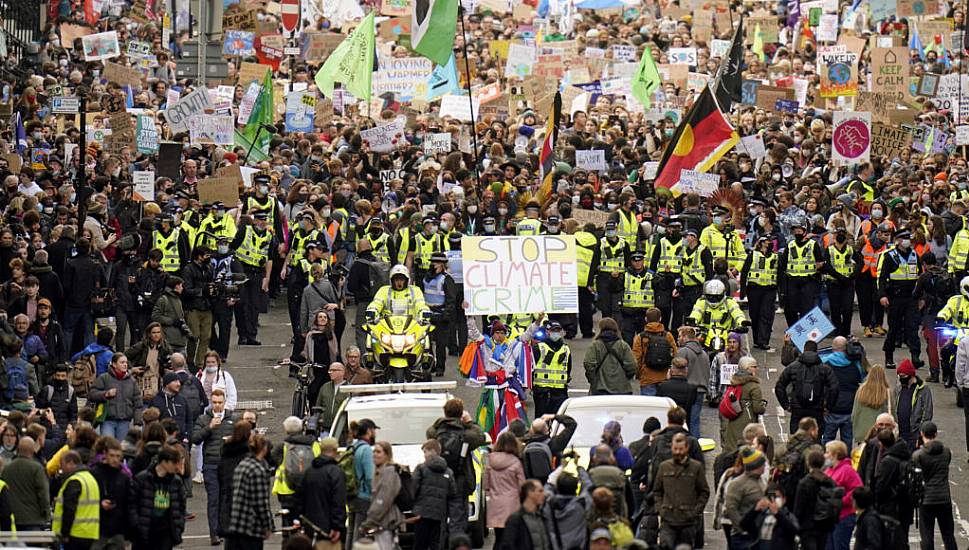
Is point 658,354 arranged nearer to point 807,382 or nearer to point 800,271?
point 807,382

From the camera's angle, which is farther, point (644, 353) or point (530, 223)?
point (530, 223)

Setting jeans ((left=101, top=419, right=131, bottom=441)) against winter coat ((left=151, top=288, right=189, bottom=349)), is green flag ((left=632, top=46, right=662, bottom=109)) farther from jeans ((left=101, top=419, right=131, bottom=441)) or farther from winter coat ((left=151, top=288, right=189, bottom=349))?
jeans ((left=101, top=419, right=131, bottom=441))

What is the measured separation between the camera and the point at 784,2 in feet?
200

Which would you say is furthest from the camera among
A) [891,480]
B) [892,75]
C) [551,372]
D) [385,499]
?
[892,75]

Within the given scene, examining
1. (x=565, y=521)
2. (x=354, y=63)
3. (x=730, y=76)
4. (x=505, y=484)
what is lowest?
(x=505, y=484)

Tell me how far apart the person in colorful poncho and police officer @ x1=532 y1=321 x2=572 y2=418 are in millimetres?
89

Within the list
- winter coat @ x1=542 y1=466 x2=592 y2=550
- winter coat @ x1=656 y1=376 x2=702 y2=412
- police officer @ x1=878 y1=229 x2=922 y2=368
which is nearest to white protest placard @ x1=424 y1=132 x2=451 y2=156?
police officer @ x1=878 y1=229 x2=922 y2=368

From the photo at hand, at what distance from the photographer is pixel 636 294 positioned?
28641mm

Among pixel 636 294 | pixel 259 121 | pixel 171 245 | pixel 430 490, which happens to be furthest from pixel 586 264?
pixel 430 490

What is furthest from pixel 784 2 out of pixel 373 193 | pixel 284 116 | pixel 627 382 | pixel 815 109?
pixel 627 382

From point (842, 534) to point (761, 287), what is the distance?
1016 centimetres

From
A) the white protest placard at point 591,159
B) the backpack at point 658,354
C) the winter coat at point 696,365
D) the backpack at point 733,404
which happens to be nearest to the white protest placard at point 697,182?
the white protest placard at point 591,159

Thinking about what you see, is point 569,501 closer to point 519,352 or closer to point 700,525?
point 700,525

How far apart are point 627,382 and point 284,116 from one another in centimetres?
1791
